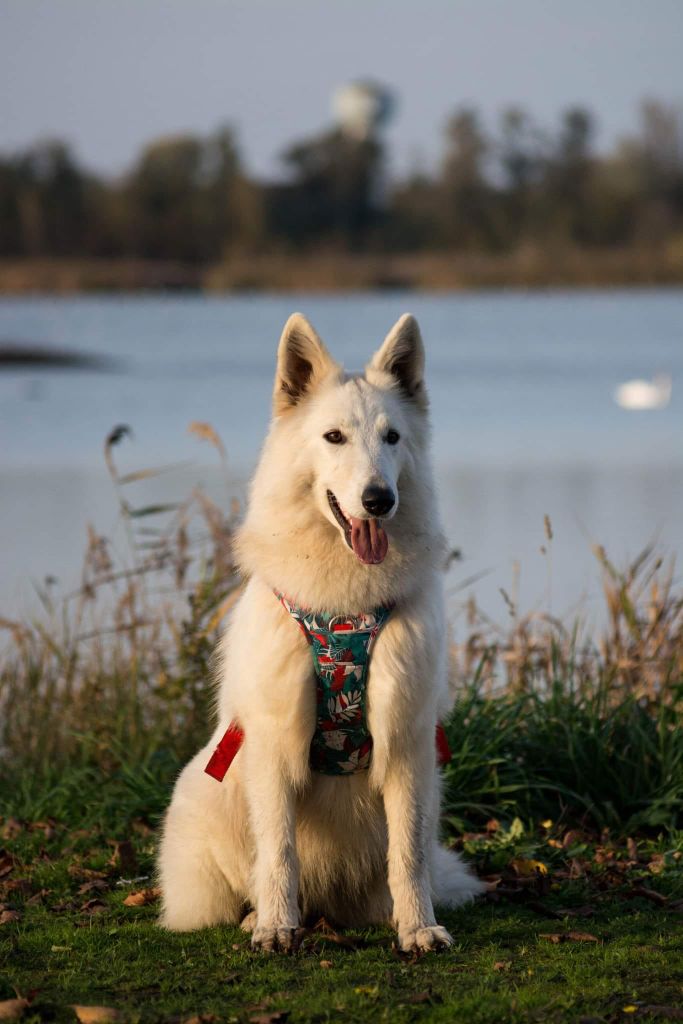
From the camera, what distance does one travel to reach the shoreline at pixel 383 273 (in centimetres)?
5497

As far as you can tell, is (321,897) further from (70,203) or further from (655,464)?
(70,203)

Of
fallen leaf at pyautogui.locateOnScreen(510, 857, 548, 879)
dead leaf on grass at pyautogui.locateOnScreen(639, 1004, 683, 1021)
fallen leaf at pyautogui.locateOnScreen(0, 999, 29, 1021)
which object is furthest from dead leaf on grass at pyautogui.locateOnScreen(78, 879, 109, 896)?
dead leaf on grass at pyautogui.locateOnScreen(639, 1004, 683, 1021)

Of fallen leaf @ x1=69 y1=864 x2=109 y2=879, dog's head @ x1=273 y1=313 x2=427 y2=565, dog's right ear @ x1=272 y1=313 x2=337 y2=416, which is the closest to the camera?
dog's head @ x1=273 y1=313 x2=427 y2=565

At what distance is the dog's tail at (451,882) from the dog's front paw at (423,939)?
1.37 ft

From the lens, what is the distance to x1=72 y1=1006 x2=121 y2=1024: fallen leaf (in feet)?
11.9

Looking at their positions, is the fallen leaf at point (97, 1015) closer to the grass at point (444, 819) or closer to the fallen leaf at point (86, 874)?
the grass at point (444, 819)

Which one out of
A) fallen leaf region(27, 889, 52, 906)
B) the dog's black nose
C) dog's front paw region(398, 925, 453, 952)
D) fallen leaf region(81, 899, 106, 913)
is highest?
the dog's black nose

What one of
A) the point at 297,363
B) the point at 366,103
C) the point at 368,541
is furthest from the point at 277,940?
the point at 366,103

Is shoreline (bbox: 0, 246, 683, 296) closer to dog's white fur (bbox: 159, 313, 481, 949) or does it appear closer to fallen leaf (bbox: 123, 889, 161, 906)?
fallen leaf (bbox: 123, 889, 161, 906)

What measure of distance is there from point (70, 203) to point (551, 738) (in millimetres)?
62355

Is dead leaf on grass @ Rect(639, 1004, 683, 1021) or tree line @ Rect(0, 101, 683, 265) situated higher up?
tree line @ Rect(0, 101, 683, 265)

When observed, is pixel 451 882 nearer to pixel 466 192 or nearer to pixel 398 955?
pixel 398 955

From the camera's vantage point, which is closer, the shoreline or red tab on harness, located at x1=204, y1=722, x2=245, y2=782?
red tab on harness, located at x1=204, y1=722, x2=245, y2=782

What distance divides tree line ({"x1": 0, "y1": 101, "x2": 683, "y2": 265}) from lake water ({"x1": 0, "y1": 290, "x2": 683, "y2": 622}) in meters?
15.6
